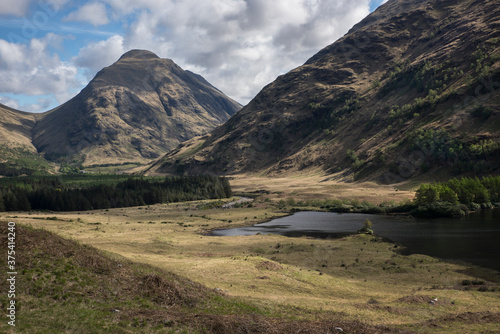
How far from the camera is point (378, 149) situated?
184m

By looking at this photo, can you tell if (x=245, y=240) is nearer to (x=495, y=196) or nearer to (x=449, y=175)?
(x=495, y=196)

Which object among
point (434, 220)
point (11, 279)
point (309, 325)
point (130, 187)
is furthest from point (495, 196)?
point (130, 187)

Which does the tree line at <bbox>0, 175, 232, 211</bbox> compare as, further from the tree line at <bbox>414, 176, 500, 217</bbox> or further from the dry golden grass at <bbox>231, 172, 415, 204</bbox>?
the tree line at <bbox>414, 176, 500, 217</bbox>

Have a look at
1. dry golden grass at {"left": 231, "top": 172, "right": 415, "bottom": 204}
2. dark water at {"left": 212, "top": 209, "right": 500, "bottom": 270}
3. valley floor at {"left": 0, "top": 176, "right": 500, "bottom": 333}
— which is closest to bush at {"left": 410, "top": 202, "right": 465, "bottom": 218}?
dark water at {"left": 212, "top": 209, "right": 500, "bottom": 270}

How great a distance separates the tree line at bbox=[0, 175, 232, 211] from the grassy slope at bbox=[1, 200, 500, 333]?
80160mm

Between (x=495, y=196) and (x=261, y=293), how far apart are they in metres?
104

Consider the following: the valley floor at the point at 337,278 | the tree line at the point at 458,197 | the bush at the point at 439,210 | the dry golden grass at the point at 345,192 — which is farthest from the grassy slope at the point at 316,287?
the dry golden grass at the point at 345,192

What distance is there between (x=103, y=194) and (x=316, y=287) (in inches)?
5414

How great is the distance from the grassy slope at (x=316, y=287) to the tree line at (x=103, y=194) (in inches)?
3156

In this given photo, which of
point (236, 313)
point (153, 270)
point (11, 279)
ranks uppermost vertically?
point (11, 279)

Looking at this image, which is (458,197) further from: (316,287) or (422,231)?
(316,287)

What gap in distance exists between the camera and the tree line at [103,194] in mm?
137500

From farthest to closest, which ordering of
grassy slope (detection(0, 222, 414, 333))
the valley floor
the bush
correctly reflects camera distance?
the bush → the valley floor → grassy slope (detection(0, 222, 414, 333))

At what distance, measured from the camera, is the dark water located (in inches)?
2211
